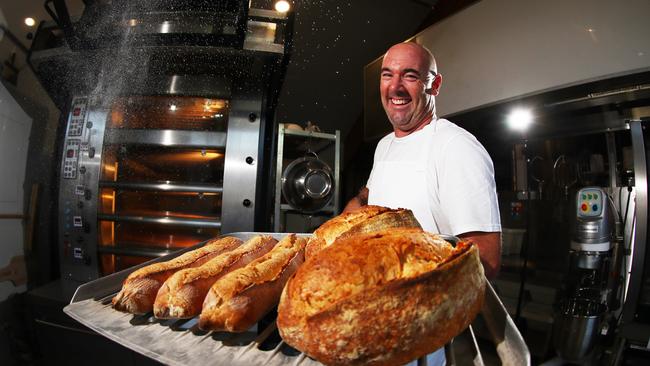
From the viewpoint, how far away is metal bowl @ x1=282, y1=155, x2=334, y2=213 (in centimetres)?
220

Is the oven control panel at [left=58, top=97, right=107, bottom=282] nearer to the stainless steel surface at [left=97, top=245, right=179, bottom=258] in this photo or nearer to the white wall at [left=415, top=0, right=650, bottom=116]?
the stainless steel surface at [left=97, top=245, right=179, bottom=258]

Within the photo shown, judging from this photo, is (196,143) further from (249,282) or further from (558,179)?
(558,179)

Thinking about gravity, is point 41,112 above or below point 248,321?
above

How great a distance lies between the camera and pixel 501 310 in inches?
16.0

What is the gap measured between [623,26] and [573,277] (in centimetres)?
159

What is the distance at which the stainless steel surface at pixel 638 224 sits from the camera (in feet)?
5.56

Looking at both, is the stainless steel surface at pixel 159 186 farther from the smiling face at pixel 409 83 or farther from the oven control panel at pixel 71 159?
the smiling face at pixel 409 83

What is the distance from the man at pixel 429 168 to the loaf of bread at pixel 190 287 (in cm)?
60

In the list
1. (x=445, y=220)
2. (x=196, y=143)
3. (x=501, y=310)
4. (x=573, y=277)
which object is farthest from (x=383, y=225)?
(x=573, y=277)

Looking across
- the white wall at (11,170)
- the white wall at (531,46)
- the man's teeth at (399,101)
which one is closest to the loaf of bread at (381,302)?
the man's teeth at (399,101)

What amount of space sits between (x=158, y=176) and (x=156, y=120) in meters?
0.35

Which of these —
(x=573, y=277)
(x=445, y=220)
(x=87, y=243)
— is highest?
(x=445, y=220)

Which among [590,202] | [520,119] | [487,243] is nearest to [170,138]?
[487,243]

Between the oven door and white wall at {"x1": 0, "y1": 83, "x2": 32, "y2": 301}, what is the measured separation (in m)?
0.37
